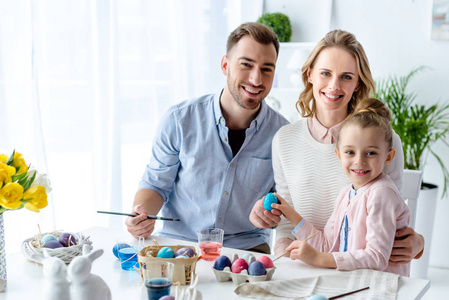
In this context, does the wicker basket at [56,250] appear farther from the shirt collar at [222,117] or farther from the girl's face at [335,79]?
the girl's face at [335,79]

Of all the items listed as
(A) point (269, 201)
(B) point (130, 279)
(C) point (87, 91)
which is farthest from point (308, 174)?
(C) point (87, 91)

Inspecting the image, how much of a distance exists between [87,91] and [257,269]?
1.65m

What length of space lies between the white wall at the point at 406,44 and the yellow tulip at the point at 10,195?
128 inches

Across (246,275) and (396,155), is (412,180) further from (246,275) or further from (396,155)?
(246,275)

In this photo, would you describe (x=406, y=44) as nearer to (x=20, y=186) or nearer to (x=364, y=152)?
(x=364, y=152)

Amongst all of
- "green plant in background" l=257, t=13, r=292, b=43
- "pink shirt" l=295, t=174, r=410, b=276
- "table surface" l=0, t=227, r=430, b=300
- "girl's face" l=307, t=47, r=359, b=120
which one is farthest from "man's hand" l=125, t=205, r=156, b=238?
"green plant in background" l=257, t=13, r=292, b=43

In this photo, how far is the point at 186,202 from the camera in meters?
2.31

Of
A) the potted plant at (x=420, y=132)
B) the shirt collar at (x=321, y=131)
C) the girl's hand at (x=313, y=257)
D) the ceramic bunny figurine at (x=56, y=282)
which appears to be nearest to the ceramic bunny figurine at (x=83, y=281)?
the ceramic bunny figurine at (x=56, y=282)

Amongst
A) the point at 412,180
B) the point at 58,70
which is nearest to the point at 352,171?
the point at 412,180

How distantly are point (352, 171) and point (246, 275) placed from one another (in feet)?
1.82

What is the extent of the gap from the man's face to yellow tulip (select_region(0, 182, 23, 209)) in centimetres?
118

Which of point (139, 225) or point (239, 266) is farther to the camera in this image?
point (139, 225)

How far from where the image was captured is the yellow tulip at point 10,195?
4.33 feet

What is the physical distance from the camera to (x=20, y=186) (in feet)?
4.42
